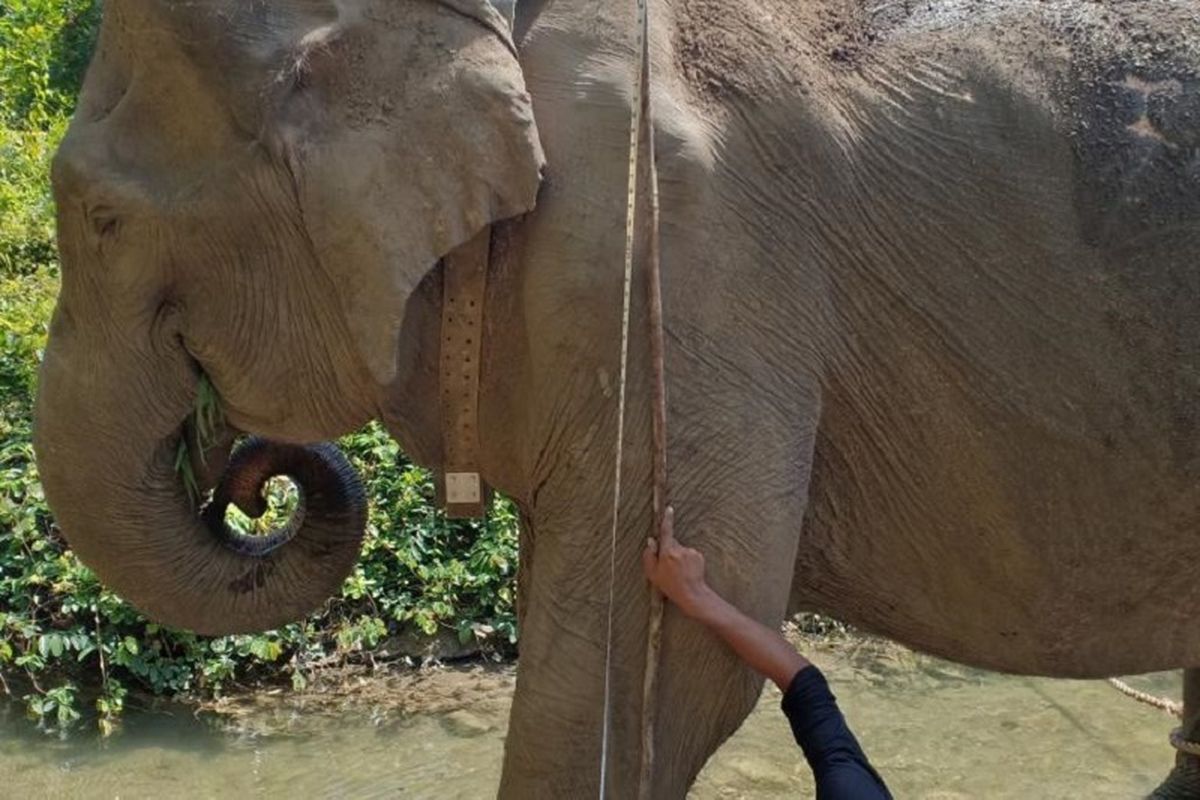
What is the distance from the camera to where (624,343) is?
220cm

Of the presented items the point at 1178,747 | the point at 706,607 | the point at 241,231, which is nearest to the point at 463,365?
the point at 241,231

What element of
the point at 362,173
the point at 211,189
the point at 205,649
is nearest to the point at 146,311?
the point at 211,189

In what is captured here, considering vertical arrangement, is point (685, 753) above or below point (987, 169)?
below

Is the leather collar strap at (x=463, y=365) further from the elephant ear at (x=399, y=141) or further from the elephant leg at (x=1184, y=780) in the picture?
the elephant leg at (x=1184, y=780)

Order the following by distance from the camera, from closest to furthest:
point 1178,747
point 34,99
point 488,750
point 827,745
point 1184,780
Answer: point 827,745, point 1178,747, point 1184,780, point 488,750, point 34,99

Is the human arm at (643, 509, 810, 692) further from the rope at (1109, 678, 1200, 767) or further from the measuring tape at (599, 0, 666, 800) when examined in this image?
the rope at (1109, 678, 1200, 767)

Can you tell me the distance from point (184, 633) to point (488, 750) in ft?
3.78

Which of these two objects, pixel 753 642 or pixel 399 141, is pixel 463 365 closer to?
pixel 399 141

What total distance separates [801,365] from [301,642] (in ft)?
11.1

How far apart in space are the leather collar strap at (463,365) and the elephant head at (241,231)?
71 millimetres

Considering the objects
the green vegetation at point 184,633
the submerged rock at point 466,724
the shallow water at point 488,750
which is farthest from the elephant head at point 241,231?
the green vegetation at point 184,633

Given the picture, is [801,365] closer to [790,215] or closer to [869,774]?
[790,215]

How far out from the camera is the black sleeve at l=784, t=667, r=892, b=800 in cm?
208

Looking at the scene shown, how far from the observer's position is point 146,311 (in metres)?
2.40
